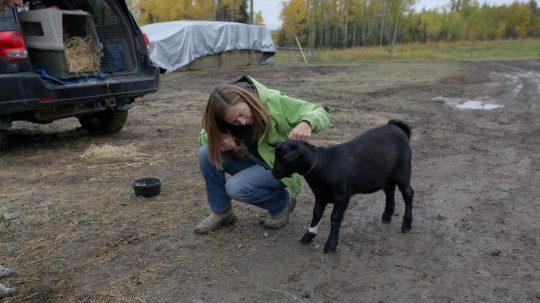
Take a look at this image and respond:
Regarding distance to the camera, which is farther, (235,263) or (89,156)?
(89,156)

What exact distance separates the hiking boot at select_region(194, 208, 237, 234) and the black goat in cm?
67

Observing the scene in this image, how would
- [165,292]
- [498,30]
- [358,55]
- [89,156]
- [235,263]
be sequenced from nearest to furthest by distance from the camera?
[165,292] < [235,263] < [89,156] < [358,55] < [498,30]

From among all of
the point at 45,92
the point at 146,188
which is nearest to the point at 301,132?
the point at 146,188

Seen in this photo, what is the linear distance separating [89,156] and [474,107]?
304 inches

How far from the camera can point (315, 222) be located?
3365 millimetres

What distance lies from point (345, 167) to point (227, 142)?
0.86 meters

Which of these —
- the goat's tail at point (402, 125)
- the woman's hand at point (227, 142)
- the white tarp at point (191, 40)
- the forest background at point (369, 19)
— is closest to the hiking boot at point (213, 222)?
the woman's hand at point (227, 142)

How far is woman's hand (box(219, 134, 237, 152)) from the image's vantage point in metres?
3.33

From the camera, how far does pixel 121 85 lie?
6137 mm

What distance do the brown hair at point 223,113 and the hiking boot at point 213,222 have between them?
18.8 inches

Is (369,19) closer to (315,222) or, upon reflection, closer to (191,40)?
(191,40)

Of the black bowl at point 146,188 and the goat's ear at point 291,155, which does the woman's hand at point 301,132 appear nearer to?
the goat's ear at point 291,155

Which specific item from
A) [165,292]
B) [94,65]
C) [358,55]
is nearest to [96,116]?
[94,65]

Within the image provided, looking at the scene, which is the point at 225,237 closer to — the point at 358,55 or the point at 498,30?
the point at 358,55
